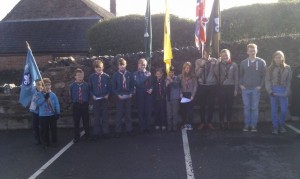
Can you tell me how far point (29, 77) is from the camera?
882cm

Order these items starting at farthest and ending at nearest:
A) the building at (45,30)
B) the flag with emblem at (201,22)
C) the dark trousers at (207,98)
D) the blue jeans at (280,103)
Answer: the building at (45,30) → the flag with emblem at (201,22) → the dark trousers at (207,98) → the blue jeans at (280,103)

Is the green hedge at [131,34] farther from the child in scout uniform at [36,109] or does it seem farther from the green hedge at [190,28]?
the child in scout uniform at [36,109]

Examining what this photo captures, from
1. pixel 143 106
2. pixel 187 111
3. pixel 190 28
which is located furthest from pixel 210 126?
pixel 190 28

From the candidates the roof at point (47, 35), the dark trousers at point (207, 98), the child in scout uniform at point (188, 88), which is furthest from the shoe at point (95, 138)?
the roof at point (47, 35)

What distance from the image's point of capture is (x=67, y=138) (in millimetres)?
9359

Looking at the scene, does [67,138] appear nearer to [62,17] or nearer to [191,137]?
[191,137]

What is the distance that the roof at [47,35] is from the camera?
26.6m

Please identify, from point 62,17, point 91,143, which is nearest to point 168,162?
point 91,143

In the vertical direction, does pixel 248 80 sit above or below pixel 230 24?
below

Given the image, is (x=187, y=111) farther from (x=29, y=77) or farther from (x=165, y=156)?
(x=29, y=77)

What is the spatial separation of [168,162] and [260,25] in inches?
346

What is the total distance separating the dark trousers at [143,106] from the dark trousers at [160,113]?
283mm

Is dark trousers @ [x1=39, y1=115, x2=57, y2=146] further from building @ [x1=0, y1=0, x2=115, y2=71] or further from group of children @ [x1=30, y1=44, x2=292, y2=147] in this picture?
building @ [x1=0, y1=0, x2=115, y2=71]

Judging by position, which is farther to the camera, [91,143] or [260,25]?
[260,25]
